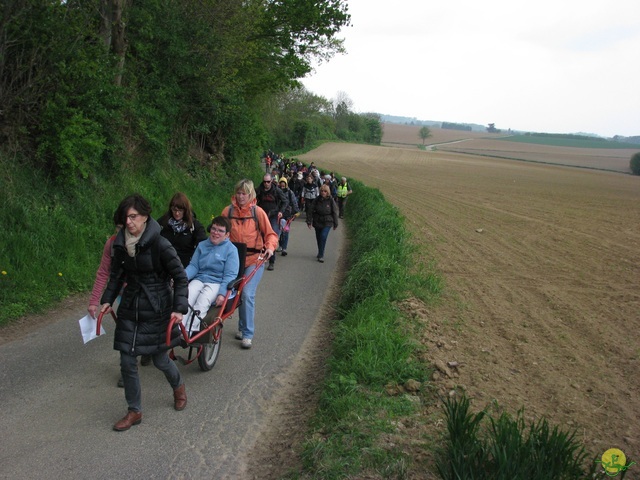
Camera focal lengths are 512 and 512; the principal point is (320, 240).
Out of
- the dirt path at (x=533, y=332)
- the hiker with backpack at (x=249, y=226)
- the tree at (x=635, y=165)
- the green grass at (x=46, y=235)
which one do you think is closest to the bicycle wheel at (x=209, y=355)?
the hiker with backpack at (x=249, y=226)

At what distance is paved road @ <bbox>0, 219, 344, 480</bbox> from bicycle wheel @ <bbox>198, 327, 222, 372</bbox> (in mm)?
84

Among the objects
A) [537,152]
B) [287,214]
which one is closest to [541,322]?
[287,214]

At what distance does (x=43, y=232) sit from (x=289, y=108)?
2665 inches

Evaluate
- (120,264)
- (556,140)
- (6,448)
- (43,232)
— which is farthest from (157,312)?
(556,140)

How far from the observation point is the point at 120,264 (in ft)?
13.9

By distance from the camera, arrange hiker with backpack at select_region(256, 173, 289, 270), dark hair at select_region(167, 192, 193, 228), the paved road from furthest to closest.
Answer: hiker with backpack at select_region(256, 173, 289, 270), dark hair at select_region(167, 192, 193, 228), the paved road

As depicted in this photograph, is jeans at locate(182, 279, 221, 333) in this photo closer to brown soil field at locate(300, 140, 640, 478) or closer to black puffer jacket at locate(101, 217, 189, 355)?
black puffer jacket at locate(101, 217, 189, 355)

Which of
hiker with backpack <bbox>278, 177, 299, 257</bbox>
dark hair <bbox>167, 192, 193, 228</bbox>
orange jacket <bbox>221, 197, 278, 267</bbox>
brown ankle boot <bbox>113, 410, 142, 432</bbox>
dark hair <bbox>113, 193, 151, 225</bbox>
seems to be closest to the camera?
dark hair <bbox>113, 193, 151, 225</bbox>

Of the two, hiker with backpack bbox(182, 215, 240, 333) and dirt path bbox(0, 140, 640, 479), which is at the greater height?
hiker with backpack bbox(182, 215, 240, 333)

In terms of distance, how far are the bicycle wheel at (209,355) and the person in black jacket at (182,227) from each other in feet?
3.70

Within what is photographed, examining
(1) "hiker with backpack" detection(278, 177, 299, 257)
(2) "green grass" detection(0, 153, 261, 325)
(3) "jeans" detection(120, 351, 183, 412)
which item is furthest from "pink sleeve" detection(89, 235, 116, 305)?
(1) "hiker with backpack" detection(278, 177, 299, 257)

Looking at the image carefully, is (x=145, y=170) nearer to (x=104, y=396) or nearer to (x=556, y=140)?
(x=104, y=396)

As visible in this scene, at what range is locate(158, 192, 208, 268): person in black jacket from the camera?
19.1ft

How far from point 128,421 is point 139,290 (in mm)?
1114
